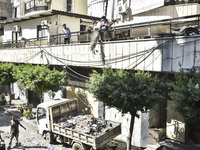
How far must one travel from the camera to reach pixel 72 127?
9.18m

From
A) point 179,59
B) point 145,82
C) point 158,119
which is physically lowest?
point 158,119

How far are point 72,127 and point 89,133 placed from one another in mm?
1141

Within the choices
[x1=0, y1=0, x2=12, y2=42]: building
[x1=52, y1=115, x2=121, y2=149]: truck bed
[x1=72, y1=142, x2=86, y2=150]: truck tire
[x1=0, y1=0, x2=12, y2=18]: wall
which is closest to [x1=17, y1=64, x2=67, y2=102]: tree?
[x1=52, y1=115, x2=121, y2=149]: truck bed

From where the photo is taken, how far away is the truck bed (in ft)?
26.3

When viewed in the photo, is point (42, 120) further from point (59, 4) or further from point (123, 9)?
point (59, 4)

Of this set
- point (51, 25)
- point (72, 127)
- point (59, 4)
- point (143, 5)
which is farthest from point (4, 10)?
point (72, 127)

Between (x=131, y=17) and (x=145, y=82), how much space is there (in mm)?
8855

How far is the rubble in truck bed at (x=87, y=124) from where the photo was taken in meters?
8.58

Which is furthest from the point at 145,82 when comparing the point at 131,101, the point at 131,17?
the point at 131,17

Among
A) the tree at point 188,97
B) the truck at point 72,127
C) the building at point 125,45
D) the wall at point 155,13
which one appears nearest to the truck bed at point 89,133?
the truck at point 72,127

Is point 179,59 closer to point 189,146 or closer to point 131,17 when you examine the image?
point 189,146

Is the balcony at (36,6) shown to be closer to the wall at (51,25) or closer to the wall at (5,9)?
the wall at (51,25)

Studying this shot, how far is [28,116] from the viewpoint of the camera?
1407 cm

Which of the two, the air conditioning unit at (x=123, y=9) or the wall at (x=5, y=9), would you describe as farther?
the wall at (x=5, y=9)
